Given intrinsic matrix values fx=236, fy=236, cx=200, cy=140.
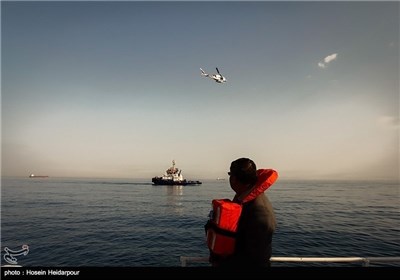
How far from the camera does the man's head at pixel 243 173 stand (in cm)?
246

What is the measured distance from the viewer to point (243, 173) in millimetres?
2463

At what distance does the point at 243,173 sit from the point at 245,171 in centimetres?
3

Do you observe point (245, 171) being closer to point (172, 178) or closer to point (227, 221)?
point (227, 221)

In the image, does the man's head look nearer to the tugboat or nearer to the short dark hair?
the short dark hair

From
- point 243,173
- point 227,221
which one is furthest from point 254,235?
point 243,173

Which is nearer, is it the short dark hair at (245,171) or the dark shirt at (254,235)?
the dark shirt at (254,235)

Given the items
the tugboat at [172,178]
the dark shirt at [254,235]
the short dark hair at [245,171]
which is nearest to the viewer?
the dark shirt at [254,235]

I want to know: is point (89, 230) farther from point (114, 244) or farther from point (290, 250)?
point (290, 250)

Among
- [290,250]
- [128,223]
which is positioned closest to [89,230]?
[128,223]

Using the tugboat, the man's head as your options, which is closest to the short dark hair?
the man's head

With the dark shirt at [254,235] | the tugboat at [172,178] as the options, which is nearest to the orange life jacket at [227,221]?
the dark shirt at [254,235]

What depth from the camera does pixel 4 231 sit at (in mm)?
28469

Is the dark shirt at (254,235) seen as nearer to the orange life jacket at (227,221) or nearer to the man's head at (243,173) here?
the orange life jacket at (227,221)

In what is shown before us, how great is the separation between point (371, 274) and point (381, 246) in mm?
24636
